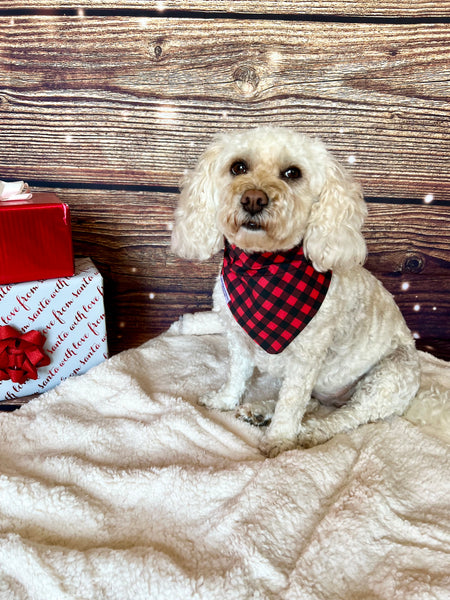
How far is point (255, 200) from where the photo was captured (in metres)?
1.19

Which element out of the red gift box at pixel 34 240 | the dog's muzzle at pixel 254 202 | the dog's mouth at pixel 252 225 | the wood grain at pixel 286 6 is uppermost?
the wood grain at pixel 286 6

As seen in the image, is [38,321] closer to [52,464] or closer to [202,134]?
[52,464]

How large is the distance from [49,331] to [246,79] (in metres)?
1.02

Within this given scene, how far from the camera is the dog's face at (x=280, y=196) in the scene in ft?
3.95

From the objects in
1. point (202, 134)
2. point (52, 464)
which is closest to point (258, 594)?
point (52, 464)

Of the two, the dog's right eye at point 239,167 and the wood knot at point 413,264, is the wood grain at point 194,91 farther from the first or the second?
the dog's right eye at point 239,167

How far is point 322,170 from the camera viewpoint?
128cm

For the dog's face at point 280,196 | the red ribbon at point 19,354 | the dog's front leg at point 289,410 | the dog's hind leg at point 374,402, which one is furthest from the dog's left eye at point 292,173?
the red ribbon at point 19,354

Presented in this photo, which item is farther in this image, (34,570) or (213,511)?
(213,511)

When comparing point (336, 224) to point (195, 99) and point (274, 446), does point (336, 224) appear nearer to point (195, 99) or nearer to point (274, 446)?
point (274, 446)

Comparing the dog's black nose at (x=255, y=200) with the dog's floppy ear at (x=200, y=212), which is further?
the dog's floppy ear at (x=200, y=212)

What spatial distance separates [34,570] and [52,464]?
322 millimetres

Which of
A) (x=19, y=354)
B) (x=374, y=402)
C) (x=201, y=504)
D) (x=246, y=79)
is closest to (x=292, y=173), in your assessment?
(x=246, y=79)

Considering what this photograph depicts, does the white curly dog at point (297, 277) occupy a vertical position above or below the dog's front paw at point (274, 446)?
above
